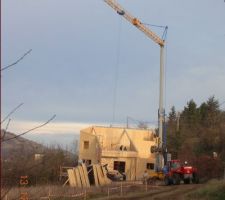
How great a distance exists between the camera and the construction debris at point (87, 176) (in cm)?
5931

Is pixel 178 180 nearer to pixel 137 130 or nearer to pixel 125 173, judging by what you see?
pixel 125 173

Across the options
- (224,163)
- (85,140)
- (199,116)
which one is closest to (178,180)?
(224,163)

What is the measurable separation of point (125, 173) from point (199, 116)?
36842 millimetres

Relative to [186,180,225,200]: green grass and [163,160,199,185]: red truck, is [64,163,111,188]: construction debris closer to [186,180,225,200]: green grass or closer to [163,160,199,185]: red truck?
[163,160,199,185]: red truck

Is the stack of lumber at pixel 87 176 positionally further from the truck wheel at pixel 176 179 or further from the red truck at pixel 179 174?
the truck wheel at pixel 176 179

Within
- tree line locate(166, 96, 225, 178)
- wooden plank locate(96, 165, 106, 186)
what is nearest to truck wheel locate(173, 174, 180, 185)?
tree line locate(166, 96, 225, 178)

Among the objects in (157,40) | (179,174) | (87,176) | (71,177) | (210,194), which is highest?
(157,40)

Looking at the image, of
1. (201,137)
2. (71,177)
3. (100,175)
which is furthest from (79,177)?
(201,137)

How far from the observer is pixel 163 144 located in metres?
73.0

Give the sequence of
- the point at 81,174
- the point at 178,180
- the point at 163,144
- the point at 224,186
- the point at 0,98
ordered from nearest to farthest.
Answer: the point at 0,98
the point at 224,186
the point at 178,180
the point at 81,174
the point at 163,144

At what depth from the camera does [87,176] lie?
201ft

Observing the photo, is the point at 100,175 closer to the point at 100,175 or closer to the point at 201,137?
the point at 100,175

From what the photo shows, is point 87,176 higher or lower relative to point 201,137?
lower

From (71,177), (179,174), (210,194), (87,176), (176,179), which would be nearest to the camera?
(210,194)
